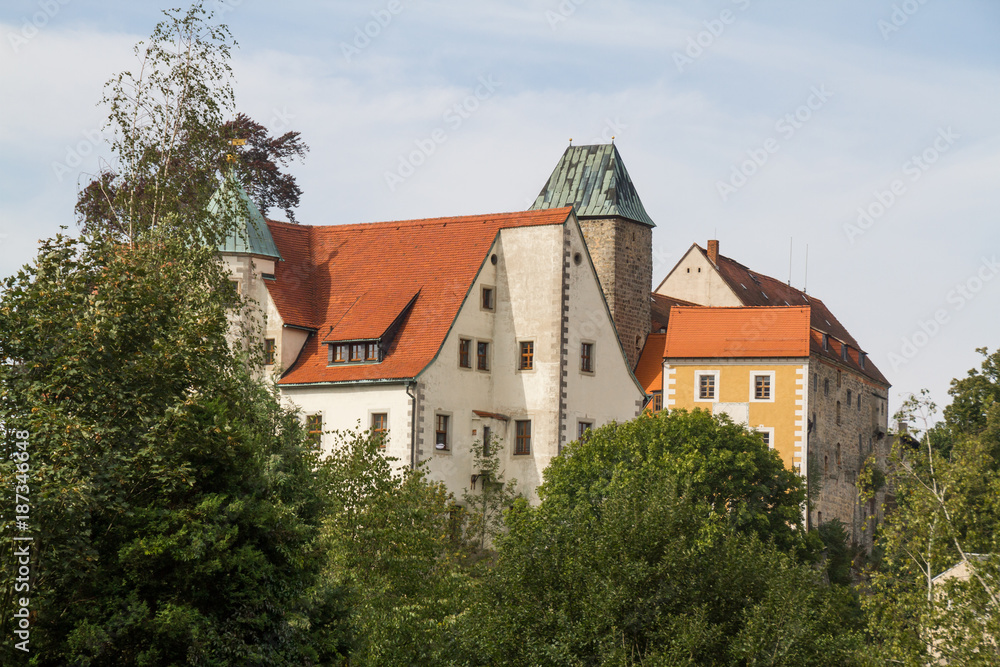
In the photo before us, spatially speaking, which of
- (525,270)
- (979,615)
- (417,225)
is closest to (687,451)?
(525,270)

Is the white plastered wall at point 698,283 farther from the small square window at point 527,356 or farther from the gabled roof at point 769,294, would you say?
the small square window at point 527,356

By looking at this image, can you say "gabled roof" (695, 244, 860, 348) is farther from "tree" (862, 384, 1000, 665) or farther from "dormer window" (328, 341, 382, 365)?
"tree" (862, 384, 1000, 665)

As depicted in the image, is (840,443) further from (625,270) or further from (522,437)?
(522,437)

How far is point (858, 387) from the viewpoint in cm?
8456

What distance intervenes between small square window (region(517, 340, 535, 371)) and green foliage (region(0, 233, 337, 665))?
106 ft

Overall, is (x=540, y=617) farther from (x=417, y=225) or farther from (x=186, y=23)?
(x=417, y=225)

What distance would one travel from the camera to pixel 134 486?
24.7 metres

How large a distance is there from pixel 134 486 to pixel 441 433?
106 feet

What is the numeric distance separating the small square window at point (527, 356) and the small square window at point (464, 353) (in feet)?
6.43

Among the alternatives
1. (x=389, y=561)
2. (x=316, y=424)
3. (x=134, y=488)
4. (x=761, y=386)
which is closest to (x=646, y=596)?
(x=134, y=488)

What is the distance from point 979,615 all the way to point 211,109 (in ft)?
77.1

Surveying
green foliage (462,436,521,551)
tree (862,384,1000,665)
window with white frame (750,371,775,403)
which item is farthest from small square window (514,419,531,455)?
tree (862,384,1000,665)

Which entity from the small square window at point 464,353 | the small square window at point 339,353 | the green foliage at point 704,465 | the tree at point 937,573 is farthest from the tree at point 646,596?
the small square window at point 339,353

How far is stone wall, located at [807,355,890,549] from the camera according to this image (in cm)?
7456
